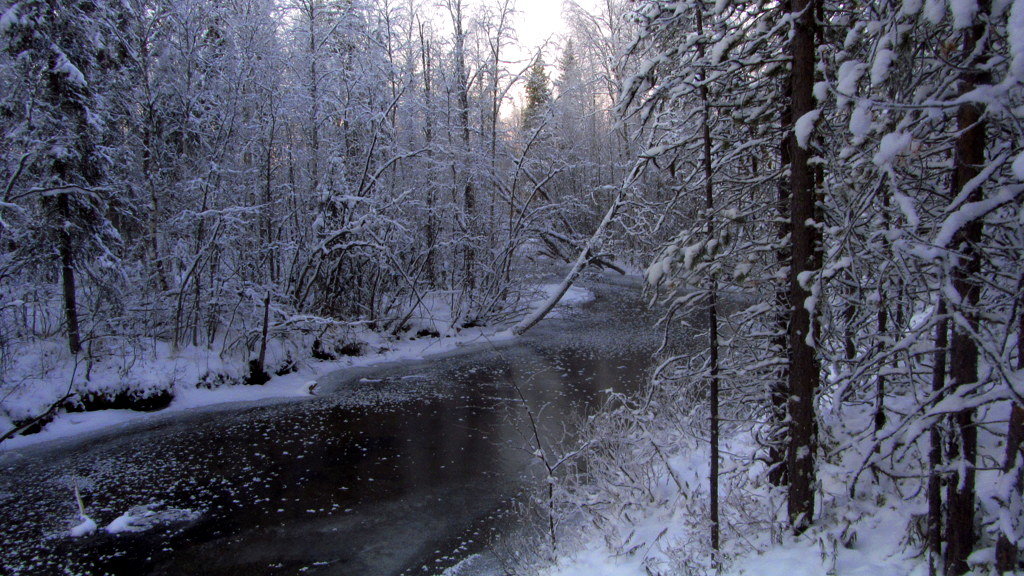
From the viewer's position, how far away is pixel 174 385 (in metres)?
12.5

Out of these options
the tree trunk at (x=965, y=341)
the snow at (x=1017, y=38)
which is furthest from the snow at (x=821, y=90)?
the snow at (x=1017, y=38)

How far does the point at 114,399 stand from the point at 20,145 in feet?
17.5

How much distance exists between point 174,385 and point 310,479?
5738 mm

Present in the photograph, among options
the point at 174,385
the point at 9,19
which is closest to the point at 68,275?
the point at 174,385

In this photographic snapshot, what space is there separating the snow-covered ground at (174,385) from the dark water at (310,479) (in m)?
0.62

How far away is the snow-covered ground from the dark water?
0.62 metres

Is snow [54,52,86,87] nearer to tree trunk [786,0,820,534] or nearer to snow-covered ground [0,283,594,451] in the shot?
snow-covered ground [0,283,594,451]

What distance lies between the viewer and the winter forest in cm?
338

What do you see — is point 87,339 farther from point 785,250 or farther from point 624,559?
point 785,250

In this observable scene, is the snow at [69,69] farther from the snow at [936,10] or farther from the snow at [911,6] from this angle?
the snow at [936,10]

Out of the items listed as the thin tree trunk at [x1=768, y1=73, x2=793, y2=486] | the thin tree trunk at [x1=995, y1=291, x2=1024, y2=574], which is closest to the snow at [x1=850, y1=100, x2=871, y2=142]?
the thin tree trunk at [x1=995, y1=291, x2=1024, y2=574]

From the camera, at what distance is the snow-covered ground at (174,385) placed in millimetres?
10602

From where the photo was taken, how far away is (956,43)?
10.4 ft

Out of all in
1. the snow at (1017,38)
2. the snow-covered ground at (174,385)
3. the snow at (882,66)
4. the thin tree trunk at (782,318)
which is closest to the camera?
the snow at (1017,38)
